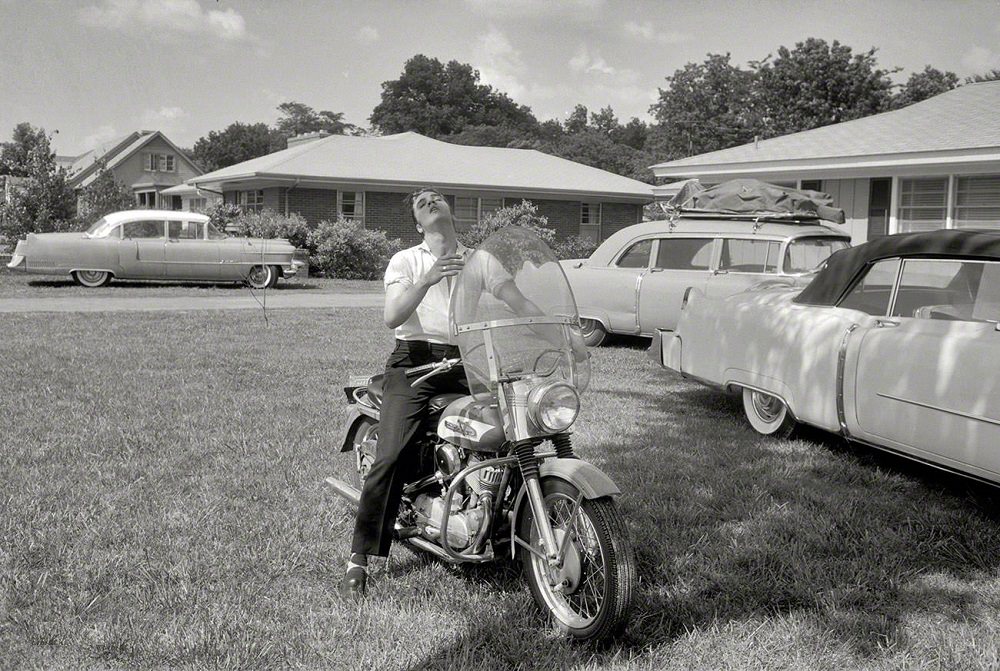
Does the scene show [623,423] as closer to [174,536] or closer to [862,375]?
[862,375]

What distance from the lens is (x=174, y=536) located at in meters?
4.67

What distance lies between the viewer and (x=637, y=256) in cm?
1164

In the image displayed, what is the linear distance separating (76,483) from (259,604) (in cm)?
215

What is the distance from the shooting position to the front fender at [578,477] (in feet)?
11.2

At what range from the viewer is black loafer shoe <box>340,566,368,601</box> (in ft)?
13.1

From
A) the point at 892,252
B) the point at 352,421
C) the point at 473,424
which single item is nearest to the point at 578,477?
the point at 473,424

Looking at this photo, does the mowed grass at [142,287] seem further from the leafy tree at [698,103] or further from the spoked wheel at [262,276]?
the leafy tree at [698,103]

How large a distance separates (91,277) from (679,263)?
1429cm

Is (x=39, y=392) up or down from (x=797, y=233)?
down

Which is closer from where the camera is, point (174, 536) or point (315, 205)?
point (174, 536)

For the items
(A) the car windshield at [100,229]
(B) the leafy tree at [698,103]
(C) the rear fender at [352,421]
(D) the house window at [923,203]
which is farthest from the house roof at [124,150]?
(C) the rear fender at [352,421]

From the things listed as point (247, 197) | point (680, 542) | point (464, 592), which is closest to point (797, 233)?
point (680, 542)

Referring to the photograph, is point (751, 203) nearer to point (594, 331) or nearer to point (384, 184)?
point (594, 331)

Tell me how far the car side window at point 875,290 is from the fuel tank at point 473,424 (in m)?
2.88
